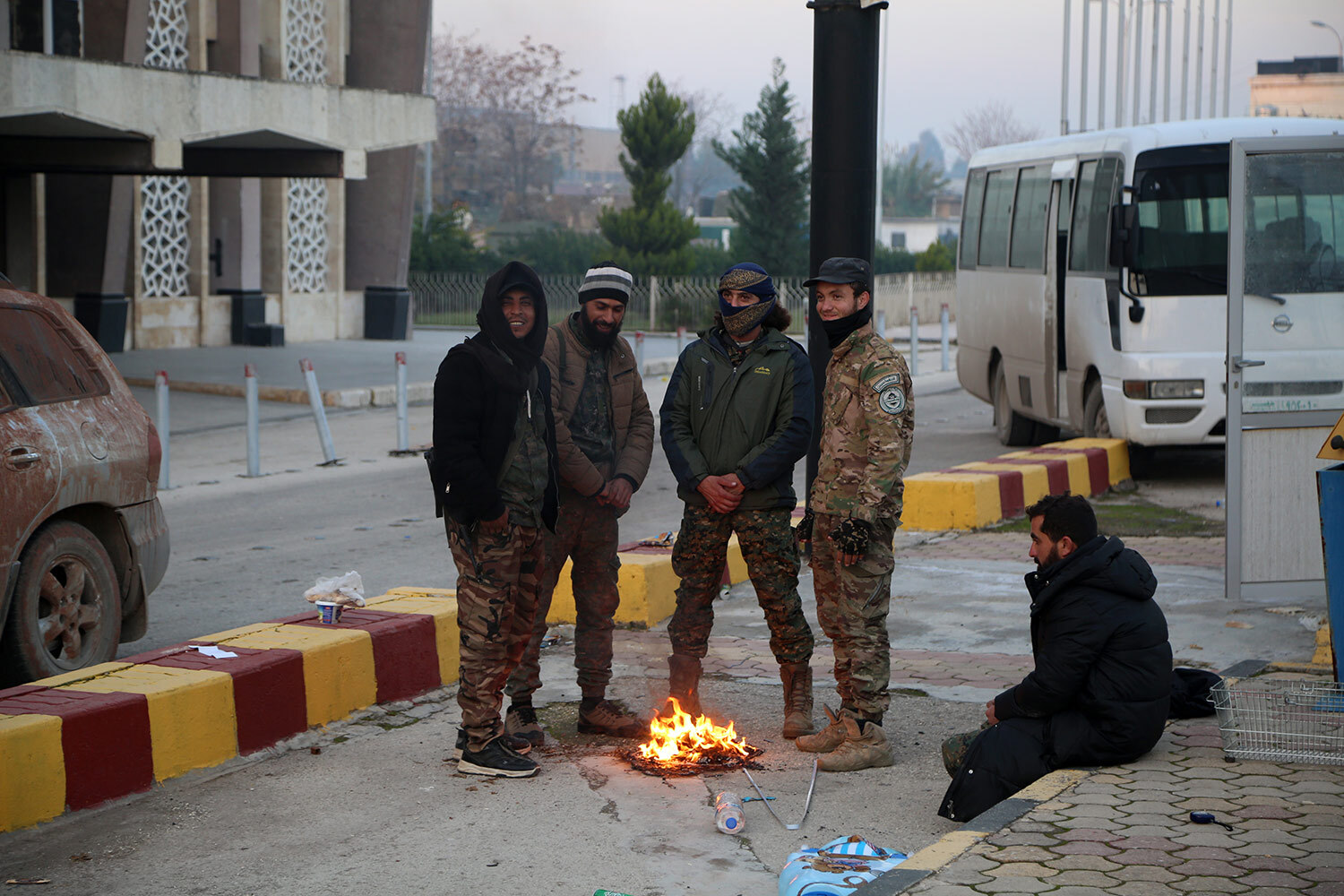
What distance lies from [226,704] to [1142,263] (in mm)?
9234

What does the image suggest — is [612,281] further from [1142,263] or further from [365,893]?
[1142,263]

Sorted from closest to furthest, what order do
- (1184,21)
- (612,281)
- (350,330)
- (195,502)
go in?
(612,281) < (195,502) < (350,330) < (1184,21)

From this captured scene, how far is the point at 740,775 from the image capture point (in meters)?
5.50

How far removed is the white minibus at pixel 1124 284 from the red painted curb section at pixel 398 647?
6044mm

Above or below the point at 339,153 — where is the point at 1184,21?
above

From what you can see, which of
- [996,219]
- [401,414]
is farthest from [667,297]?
[401,414]

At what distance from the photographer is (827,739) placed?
570cm

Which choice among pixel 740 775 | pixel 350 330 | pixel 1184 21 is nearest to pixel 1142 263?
pixel 740 775

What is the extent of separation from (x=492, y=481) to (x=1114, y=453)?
28.1 feet

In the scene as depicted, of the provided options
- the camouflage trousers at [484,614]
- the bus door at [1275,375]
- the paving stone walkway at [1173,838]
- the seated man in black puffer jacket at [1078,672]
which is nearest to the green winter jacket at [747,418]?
the camouflage trousers at [484,614]

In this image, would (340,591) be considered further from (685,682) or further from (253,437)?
(253,437)

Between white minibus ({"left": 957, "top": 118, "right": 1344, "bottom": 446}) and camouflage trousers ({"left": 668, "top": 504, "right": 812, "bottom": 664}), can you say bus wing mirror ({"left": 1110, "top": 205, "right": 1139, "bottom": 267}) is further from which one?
camouflage trousers ({"left": 668, "top": 504, "right": 812, "bottom": 664})

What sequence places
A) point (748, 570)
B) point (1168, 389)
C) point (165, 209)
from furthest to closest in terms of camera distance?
point (165, 209), point (1168, 389), point (748, 570)

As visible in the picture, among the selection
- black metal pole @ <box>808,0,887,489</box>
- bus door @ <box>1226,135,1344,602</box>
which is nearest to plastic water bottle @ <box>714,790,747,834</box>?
black metal pole @ <box>808,0,887,489</box>
